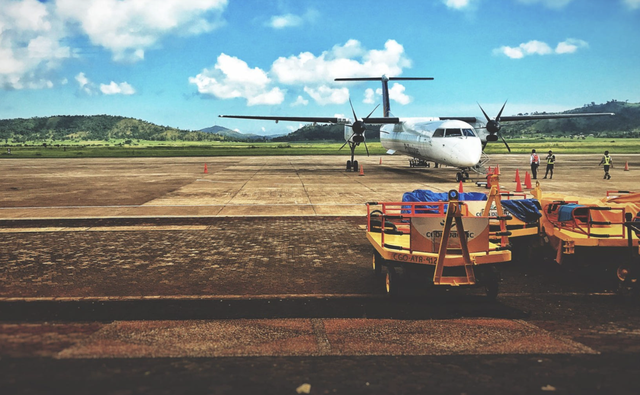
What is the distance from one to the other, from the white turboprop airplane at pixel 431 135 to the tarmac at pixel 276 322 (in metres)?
13.6

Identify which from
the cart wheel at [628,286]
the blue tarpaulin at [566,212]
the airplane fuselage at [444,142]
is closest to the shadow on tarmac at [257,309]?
the cart wheel at [628,286]

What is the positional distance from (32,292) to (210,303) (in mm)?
2779

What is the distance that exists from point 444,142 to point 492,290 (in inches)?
731

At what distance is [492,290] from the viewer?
7168mm

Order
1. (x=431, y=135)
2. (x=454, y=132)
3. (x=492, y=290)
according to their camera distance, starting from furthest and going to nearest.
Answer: (x=431, y=135) < (x=454, y=132) < (x=492, y=290)

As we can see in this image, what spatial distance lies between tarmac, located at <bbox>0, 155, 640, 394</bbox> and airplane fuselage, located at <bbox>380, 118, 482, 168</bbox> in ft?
43.5

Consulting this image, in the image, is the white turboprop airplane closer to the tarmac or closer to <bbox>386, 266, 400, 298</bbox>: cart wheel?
the tarmac

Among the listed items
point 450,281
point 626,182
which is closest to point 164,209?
point 450,281

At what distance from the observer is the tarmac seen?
4.62 metres

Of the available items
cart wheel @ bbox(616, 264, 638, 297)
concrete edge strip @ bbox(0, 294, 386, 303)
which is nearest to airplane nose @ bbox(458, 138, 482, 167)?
cart wheel @ bbox(616, 264, 638, 297)

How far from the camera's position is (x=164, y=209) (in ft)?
55.5

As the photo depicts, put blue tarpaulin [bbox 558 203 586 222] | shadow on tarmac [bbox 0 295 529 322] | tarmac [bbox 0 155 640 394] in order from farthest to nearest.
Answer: blue tarpaulin [bbox 558 203 586 222]
shadow on tarmac [bbox 0 295 529 322]
tarmac [bbox 0 155 640 394]

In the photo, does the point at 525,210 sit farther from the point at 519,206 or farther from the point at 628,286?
the point at 628,286

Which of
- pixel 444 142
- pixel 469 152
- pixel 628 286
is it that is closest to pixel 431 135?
pixel 444 142
